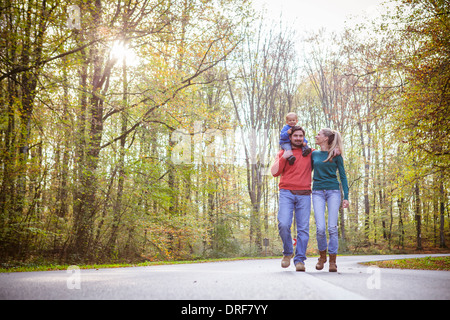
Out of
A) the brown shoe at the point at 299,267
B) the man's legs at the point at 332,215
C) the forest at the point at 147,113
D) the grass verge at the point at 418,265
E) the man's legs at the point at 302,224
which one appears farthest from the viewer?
the forest at the point at 147,113

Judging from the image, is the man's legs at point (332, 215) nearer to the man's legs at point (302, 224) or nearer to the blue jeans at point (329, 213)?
the blue jeans at point (329, 213)

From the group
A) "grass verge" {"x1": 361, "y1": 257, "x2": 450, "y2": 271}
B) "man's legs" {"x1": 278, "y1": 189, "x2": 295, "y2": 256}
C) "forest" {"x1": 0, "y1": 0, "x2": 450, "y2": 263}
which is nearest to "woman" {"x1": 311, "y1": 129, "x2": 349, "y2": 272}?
"man's legs" {"x1": 278, "y1": 189, "x2": 295, "y2": 256}

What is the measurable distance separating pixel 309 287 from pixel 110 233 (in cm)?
1181

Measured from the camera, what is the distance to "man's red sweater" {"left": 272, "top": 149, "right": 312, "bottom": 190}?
5434 mm

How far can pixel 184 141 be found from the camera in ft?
56.5

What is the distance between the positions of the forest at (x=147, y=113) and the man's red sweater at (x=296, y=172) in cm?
561

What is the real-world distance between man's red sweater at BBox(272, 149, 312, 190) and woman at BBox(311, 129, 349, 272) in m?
0.14

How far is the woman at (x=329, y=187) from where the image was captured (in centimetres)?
538

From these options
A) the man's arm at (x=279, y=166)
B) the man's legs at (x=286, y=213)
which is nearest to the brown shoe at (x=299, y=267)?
the man's legs at (x=286, y=213)

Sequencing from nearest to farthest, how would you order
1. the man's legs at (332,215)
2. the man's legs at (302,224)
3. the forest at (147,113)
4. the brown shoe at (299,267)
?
the brown shoe at (299,267) → the man's legs at (332,215) → the man's legs at (302,224) → the forest at (147,113)

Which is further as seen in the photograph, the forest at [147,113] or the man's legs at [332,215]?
the forest at [147,113]

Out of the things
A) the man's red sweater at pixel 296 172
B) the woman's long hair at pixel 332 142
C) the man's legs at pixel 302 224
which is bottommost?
the man's legs at pixel 302 224

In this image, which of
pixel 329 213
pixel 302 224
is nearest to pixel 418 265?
pixel 329 213
